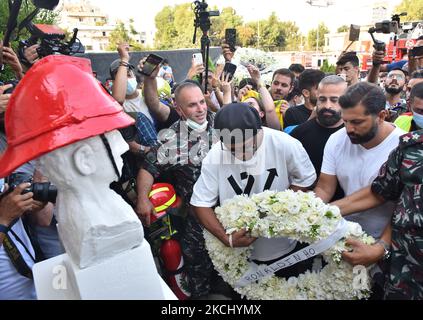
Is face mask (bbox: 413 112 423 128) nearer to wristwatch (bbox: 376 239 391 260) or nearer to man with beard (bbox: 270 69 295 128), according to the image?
wristwatch (bbox: 376 239 391 260)

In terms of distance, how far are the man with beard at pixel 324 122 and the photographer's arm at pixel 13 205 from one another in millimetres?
2063

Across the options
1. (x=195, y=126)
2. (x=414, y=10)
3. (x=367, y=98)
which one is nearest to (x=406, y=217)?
(x=367, y=98)

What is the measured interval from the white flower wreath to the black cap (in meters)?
0.42

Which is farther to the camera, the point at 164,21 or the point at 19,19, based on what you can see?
the point at 164,21

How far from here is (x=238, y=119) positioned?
2.15 m

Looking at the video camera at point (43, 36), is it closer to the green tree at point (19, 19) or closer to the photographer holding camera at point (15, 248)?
the green tree at point (19, 19)

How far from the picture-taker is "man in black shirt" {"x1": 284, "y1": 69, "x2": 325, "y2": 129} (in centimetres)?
379

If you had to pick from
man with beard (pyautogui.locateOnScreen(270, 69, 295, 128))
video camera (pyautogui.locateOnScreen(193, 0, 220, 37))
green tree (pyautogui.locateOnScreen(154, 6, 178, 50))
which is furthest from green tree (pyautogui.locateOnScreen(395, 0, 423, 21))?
video camera (pyautogui.locateOnScreen(193, 0, 220, 37))

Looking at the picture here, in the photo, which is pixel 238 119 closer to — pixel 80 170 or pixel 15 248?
pixel 80 170

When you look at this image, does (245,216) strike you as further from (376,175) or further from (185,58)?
(185,58)

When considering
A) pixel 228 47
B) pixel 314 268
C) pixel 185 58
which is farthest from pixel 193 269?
pixel 185 58

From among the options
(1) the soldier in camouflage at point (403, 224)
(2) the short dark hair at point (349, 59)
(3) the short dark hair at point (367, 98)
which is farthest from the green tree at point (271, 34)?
(1) the soldier in camouflage at point (403, 224)

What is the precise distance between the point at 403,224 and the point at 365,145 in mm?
596
